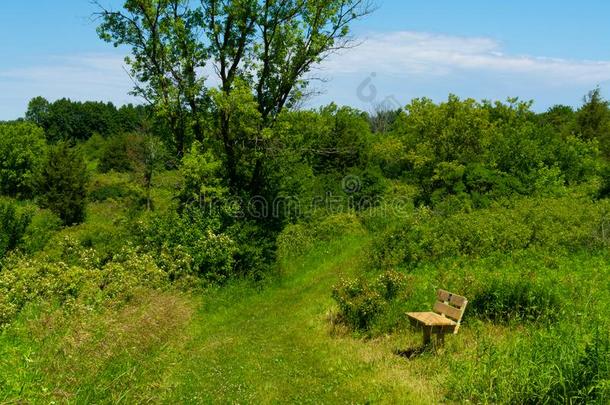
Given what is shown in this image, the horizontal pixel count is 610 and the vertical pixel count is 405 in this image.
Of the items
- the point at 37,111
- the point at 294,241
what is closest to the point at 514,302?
the point at 294,241

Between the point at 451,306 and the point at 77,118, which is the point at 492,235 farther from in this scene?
the point at 77,118

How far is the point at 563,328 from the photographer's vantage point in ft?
26.7

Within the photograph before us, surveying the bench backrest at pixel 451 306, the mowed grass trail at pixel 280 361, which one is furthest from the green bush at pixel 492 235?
the bench backrest at pixel 451 306

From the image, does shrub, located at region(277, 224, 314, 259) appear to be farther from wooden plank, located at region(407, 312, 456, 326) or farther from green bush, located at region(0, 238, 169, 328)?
wooden plank, located at region(407, 312, 456, 326)

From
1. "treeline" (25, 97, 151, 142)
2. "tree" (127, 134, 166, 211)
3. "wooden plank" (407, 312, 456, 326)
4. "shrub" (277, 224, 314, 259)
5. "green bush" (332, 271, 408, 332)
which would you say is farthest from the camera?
"treeline" (25, 97, 151, 142)

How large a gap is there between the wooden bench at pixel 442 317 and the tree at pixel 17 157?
64328 mm

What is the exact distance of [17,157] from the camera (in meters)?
64.9

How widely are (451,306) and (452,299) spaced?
0.42 feet

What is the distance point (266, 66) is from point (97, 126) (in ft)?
412

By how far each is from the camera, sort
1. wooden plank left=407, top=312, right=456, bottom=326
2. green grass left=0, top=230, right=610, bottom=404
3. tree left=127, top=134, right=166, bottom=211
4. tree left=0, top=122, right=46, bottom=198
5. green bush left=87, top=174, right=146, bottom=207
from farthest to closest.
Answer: tree left=0, top=122, right=46, bottom=198
green bush left=87, top=174, right=146, bottom=207
tree left=127, top=134, right=166, bottom=211
wooden plank left=407, top=312, right=456, bottom=326
green grass left=0, top=230, right=610, bottom=404

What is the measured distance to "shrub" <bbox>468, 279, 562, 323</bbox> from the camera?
9.70m

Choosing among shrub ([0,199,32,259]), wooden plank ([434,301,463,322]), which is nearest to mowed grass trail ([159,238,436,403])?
wooden plank ([434,301,463,322])

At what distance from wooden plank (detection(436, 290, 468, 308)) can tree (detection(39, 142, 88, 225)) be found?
38553mm

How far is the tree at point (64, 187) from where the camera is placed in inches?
1694
